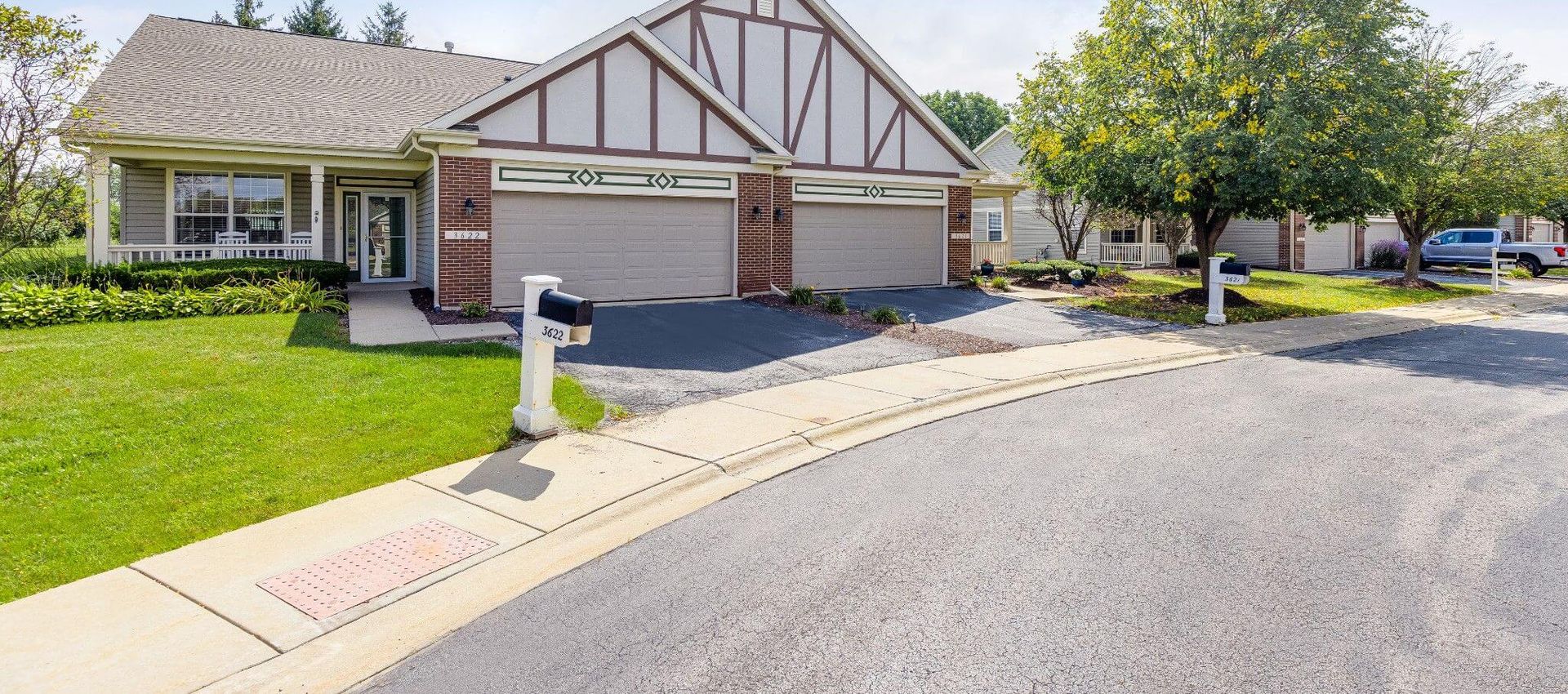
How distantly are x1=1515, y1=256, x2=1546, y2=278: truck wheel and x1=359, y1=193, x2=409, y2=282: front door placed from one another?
38259 mm

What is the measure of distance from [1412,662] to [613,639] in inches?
140

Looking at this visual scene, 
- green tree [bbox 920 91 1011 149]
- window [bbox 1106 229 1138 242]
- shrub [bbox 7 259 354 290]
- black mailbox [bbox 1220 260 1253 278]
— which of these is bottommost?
shrub [bbox 7 259 354 290]

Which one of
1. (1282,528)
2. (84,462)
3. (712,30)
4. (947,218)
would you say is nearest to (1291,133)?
(947,218)

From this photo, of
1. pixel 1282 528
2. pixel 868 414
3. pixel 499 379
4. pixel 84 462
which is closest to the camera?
pixel 1282 528

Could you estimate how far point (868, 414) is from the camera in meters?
8.91

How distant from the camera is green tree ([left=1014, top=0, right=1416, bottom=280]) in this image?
17.3 m

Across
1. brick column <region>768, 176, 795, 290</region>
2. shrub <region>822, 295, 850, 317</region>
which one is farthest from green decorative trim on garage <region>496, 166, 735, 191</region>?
shrub <region>822, 295, 850, 317</region>

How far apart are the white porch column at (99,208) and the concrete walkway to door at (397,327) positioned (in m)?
3.86

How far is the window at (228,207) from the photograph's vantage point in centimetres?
1816

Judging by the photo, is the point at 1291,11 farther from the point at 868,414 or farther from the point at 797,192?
the point at 868,414

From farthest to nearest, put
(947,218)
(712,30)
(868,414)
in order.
→ (947,218) < (712,30) < (868,414)

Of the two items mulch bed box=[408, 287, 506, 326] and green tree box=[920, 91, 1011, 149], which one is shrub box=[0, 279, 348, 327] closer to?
mulch bed box=[408, 287, 506, 326]

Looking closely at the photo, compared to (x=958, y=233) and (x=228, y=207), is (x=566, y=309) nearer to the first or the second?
(x=228, y=207)

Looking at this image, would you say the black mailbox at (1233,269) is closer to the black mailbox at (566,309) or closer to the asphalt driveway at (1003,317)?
the asphalt driveway at (1003,317)
